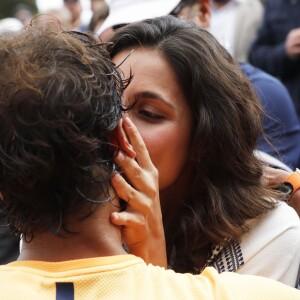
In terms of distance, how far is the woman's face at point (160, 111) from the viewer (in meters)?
2.44

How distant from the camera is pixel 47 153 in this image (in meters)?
1.58

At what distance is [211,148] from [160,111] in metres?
0.21

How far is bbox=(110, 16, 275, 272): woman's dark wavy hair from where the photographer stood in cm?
247

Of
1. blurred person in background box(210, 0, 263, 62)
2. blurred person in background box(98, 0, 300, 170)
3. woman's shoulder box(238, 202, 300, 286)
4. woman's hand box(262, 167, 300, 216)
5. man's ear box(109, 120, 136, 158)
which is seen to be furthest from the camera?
blurred person in background box(210, 0, 263, 62)

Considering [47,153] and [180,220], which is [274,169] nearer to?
[180,220]

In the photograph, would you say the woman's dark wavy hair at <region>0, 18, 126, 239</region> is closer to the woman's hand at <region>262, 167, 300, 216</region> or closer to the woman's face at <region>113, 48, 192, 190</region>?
the woman's face at <region>113, 48, 192, 190</region>

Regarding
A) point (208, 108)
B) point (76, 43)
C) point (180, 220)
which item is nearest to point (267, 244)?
point (180, 220)

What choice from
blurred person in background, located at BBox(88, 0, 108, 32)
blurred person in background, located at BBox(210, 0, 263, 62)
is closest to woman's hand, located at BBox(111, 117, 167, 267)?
blurred person in background, located at BBox(88, 0, 108, 32)

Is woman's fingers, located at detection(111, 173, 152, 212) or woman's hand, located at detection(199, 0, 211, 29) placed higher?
woman's fingers, located at detection(111, 173, 152, 212)

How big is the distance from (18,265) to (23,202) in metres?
0.13

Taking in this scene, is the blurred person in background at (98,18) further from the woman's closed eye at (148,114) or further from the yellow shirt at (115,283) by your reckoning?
the yellow shirt at (115,283)

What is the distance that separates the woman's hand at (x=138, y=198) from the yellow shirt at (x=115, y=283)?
5.8 inches

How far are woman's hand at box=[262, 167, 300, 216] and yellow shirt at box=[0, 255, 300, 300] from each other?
98cm

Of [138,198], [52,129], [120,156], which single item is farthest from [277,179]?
[52,129]
